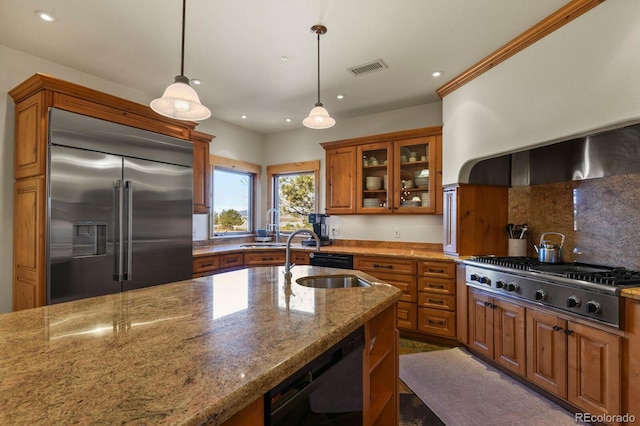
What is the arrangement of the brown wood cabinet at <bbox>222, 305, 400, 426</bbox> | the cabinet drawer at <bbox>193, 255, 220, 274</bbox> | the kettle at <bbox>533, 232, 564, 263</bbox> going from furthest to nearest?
the cabinet drawer at <bbox>193, 255, 220, 274</bbox>
the kettle at <bbox>533, 232, 564, 263</bbox>
the brown wood cabinet at <bbox>222, 305, 400, 426</bbox>

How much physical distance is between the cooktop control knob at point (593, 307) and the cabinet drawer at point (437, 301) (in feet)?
4.16

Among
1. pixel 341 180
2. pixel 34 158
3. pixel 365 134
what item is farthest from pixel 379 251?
pixel 34 158

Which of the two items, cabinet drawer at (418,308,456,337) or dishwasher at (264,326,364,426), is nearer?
dishwasher at (264,326,364,426)

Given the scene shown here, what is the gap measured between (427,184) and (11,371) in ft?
12.0

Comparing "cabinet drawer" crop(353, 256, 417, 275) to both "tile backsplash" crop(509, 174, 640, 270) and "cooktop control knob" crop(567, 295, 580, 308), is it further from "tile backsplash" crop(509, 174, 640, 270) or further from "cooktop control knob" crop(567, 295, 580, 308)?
"cooktop control knob" crop(567, 295, 580, 308)

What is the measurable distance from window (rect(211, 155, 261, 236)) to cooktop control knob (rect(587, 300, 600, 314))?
4114mm

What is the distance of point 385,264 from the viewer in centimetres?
350

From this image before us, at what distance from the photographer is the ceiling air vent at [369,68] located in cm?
Answer: 290

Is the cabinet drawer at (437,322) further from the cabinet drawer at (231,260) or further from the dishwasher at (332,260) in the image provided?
the cabinet drawer at (231,260)

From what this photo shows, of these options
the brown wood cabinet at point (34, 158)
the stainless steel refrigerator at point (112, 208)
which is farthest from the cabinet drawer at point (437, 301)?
the brown wood cabinet at point (34, 158)

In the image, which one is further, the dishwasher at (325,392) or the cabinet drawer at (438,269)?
the cabinet drawer at (438,269)

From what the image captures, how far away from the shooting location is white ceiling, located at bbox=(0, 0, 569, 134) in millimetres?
2143

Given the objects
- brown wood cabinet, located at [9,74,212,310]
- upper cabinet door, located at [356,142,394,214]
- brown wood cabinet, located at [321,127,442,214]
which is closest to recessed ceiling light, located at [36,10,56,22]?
brown wood cabinet, located at [9,74,212,310]

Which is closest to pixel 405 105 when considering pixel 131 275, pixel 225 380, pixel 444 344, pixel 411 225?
pixel 411 225
